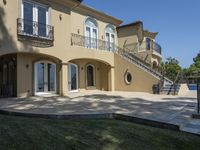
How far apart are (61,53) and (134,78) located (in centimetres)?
696

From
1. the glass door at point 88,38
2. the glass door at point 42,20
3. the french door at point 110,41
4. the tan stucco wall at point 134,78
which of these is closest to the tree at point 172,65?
the french door at point 110,41

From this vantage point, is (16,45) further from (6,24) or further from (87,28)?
(87,28)

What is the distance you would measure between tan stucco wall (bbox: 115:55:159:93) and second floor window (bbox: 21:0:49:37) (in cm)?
800

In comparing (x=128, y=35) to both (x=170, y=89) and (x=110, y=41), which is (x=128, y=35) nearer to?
(x=110, y=41)

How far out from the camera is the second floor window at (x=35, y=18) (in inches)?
547

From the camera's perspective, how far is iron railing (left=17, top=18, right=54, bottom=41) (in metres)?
13.4

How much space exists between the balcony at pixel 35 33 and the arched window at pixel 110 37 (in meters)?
7.73

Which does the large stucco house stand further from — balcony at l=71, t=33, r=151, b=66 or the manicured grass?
the manicured grass

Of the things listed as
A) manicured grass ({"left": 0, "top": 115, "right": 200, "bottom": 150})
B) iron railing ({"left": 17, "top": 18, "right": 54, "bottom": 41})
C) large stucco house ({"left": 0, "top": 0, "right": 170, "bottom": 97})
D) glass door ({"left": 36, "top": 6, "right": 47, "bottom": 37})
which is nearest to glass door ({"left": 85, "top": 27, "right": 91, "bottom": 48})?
large stucco house ({"left": 0, "top": 0, "right": 170, "bottom": 97})

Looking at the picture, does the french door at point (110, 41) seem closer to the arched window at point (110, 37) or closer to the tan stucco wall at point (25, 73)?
the arched window at point (110, 37)

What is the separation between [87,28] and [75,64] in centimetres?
378

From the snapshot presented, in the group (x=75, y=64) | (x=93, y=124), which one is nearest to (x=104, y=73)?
(x=75, y=64)

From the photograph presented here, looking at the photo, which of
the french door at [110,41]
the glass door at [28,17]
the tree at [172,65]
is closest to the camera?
the glass door at [28,17]

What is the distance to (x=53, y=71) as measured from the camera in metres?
16.6
